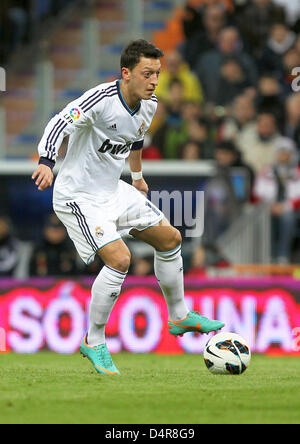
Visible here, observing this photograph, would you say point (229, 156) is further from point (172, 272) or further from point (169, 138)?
point (172, 272)

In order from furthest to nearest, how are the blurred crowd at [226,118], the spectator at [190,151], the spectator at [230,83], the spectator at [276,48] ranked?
the spectator at [276,48] → the spectator at [230,83] → the spectator at [190,151] → the blurred crowd at [226,118]

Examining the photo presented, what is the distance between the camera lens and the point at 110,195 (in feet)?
26.1

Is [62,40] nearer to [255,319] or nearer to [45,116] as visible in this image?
[45,116]

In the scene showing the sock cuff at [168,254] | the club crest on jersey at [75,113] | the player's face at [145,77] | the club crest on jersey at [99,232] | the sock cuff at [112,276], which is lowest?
the sock cuff at [112,276]

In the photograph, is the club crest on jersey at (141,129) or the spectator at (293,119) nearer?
the club crest on jersey at (141,129)

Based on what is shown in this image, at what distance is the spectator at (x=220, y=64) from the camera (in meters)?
16.2

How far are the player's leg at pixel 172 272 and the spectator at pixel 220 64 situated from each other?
837cm

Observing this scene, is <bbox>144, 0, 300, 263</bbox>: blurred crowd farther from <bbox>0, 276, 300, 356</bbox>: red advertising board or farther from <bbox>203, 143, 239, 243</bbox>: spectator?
<bbox>0, 276, 300, 356</bbox>: red advertising board

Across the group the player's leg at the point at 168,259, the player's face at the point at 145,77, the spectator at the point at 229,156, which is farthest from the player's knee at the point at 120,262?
the spectator at the point at 229,156

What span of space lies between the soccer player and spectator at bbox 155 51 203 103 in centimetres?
794

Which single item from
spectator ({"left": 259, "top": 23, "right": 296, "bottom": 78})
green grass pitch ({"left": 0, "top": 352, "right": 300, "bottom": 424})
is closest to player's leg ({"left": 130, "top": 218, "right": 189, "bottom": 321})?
green grass pitch ({"left": 0, "top": 352, "right": 300, "bottom": 424})

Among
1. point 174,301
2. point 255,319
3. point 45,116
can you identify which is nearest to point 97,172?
point 174,301

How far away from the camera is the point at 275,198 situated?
45.1 ft

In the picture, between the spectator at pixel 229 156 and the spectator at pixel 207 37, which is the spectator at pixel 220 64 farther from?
the spectator at pixel 229 156
